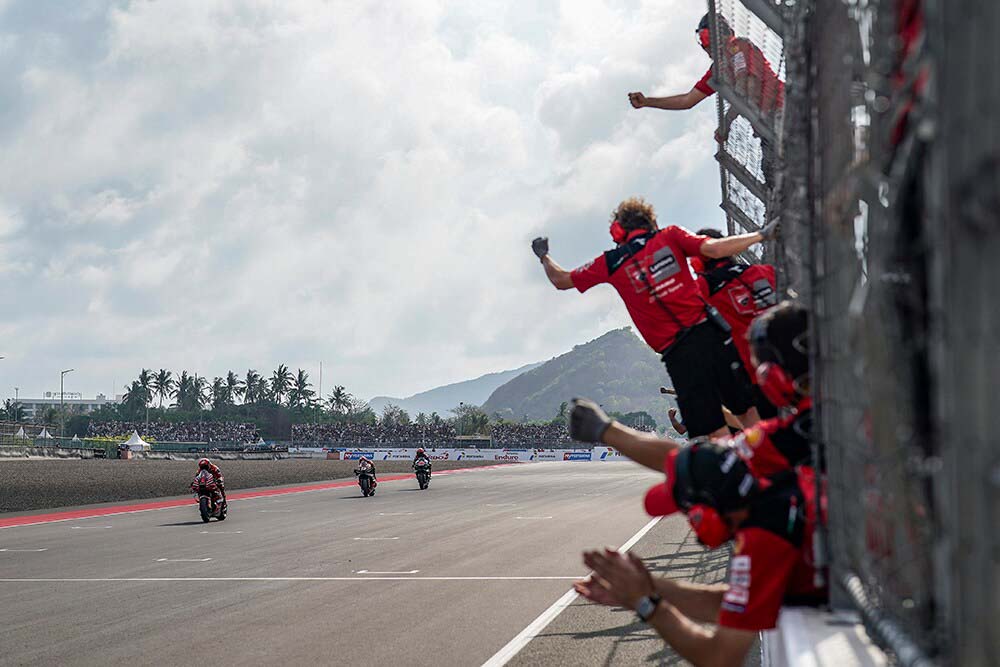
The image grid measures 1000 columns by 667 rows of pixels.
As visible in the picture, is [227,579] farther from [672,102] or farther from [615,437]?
[615,437]

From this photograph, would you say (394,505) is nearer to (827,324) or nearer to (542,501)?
(542,501)

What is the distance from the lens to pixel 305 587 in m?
11.5

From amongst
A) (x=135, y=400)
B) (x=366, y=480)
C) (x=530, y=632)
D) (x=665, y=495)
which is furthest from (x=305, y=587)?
(x=135, y=400)

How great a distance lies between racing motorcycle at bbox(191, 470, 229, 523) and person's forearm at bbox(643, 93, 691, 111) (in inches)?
672

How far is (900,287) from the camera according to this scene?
1.65 metres

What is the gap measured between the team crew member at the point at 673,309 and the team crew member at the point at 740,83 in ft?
2.47

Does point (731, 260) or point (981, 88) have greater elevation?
point (731, 260)

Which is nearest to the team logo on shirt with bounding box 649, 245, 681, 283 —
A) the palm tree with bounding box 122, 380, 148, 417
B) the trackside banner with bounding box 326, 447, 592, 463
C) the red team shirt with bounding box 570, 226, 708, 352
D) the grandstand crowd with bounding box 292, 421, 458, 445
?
the red team shirt with bounding box 570, 226, 708, 352

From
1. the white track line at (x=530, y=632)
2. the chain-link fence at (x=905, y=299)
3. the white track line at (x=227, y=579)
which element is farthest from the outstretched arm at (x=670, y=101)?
the white track line at (x=227, y=579)

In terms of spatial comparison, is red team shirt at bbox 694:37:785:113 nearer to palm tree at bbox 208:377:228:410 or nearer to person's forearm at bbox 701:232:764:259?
person's forearm at bbox 701:232:764:259

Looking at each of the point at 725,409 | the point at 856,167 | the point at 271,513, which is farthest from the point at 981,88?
the point at 271,513

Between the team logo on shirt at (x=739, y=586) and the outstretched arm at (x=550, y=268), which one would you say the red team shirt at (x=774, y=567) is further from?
the outstretched arm at (x=550, y=268)

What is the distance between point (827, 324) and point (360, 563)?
12166 millimetres

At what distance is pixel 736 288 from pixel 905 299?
3977 millimetres
